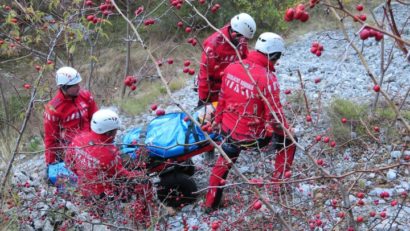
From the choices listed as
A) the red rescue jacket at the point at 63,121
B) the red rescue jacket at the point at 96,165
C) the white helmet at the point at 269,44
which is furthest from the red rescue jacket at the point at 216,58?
the red rescue jacket at the point at 96,165

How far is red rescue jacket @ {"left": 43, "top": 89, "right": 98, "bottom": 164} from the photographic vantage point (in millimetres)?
5352

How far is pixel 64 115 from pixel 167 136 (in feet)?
3.78

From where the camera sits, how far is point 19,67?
14.5 meters

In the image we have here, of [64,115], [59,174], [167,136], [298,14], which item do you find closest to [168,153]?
[167,136]

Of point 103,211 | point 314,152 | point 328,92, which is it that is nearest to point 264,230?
point 103,211

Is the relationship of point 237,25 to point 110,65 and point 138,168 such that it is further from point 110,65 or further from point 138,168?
point 110,65

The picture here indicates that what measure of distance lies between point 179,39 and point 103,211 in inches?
400

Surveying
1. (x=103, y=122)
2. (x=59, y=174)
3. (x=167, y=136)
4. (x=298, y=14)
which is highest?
(x=298, y=14)

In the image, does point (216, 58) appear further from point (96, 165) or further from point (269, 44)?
point (96, 165)

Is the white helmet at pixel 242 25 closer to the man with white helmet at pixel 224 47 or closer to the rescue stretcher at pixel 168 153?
the man with white helmet at pixel 224 47

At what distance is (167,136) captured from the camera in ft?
16.8

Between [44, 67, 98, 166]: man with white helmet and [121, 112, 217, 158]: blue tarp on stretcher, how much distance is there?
1.91 ft

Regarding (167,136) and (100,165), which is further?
(167,136)

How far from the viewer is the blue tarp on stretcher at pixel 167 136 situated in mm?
4996
